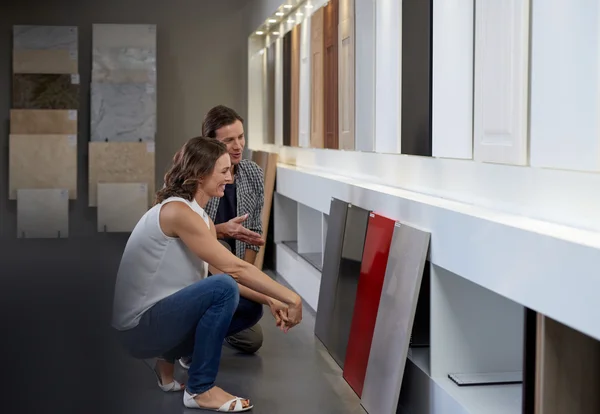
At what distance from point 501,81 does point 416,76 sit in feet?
3.29

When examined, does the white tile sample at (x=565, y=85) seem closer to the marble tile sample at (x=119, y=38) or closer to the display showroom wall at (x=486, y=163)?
the display showroom wall at (x=486, y=163)

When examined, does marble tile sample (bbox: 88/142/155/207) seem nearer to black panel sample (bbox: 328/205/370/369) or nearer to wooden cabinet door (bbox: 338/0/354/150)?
wooden cabinet door (bbox: 338/0/354/150)

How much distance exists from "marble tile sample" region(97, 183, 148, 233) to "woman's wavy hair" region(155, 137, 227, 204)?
643cm

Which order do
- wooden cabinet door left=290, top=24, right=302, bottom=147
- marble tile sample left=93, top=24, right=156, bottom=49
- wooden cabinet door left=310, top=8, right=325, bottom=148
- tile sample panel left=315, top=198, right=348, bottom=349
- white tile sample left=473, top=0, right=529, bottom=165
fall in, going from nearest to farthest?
1. white tile sample left=473, top=0, right=529, bottom=165
2. tile sample panel left=315, top=198, right=348, bottom=349
3. wooden cabinet door left=310, top=8, right=325, bottom=148
4. wooden cabinet door left=290, top=24, right=302, bottom=147
5. marble tile sample left=93, top=24, right=156, bottom=49

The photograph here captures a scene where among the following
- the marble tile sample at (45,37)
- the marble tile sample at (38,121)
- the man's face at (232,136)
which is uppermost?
the marble tile sample at (45,37)

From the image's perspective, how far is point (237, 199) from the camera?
4738mm

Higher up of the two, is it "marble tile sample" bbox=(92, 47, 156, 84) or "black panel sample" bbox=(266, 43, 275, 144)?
"marble tile sample" bbox=(92, 47, 156, 84)

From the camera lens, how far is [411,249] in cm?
344

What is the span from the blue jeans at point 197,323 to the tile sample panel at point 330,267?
3.54ft

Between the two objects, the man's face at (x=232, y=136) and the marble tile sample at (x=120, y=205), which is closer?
the man's face at (x=232, y=136)

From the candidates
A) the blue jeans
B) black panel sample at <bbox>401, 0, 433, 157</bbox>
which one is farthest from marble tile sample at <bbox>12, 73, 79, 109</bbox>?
the blue jeans

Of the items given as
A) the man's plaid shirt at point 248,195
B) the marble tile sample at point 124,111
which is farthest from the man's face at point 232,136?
the marble tile sample at point 124,111

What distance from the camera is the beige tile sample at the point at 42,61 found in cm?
1002

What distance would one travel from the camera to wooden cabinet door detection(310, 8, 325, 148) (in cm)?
607
